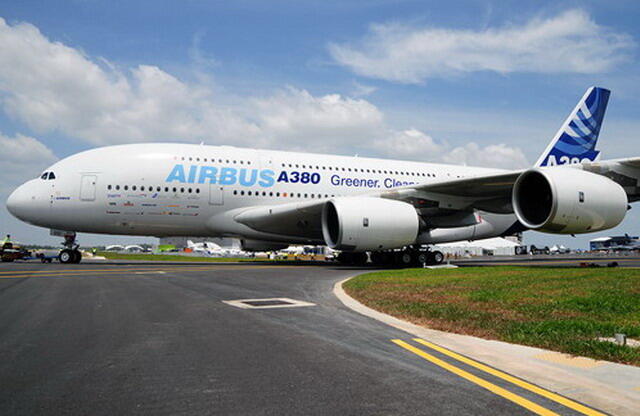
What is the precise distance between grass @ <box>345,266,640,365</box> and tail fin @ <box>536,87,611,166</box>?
1344 centimetres

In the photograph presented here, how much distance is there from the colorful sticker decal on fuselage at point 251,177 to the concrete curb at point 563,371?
15.2 metres

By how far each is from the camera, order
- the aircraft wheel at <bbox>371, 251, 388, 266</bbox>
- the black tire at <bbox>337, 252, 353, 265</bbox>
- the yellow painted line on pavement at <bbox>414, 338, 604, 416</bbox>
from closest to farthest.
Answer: the yellow painted line on pavement at <bbox>414, 338, 604, 416</bbox> → the aircraft wheel at <bbox>371, 251, 388, 266</bbox> → the black tire at <bbox>337, 252, 353, 265</bbox>

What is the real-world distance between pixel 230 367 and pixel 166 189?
52.0ft

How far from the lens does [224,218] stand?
19547 mm

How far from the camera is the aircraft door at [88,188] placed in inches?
717

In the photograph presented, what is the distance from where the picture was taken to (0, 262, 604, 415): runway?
10.2ft

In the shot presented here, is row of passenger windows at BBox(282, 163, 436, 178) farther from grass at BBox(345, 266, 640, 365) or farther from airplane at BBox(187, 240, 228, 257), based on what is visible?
airplane at BBox(187, 240, 228, 257)

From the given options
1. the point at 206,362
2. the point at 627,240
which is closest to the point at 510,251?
the point at 627,240

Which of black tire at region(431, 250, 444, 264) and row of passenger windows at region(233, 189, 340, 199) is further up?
Answer: row of passenger windows at region(233, 189, 340, 199)

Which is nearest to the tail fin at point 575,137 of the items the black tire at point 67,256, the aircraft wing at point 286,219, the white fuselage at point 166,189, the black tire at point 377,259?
the white fuselage at point 166,189

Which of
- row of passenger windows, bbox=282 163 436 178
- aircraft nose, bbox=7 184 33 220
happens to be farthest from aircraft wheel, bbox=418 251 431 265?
aircraft nose, bbox=7 184 33 220

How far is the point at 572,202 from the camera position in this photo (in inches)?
516

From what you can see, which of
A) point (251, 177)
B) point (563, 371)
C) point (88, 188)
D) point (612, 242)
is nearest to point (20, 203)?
point (88, 188)

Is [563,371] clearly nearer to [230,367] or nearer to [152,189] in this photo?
[230,367]
